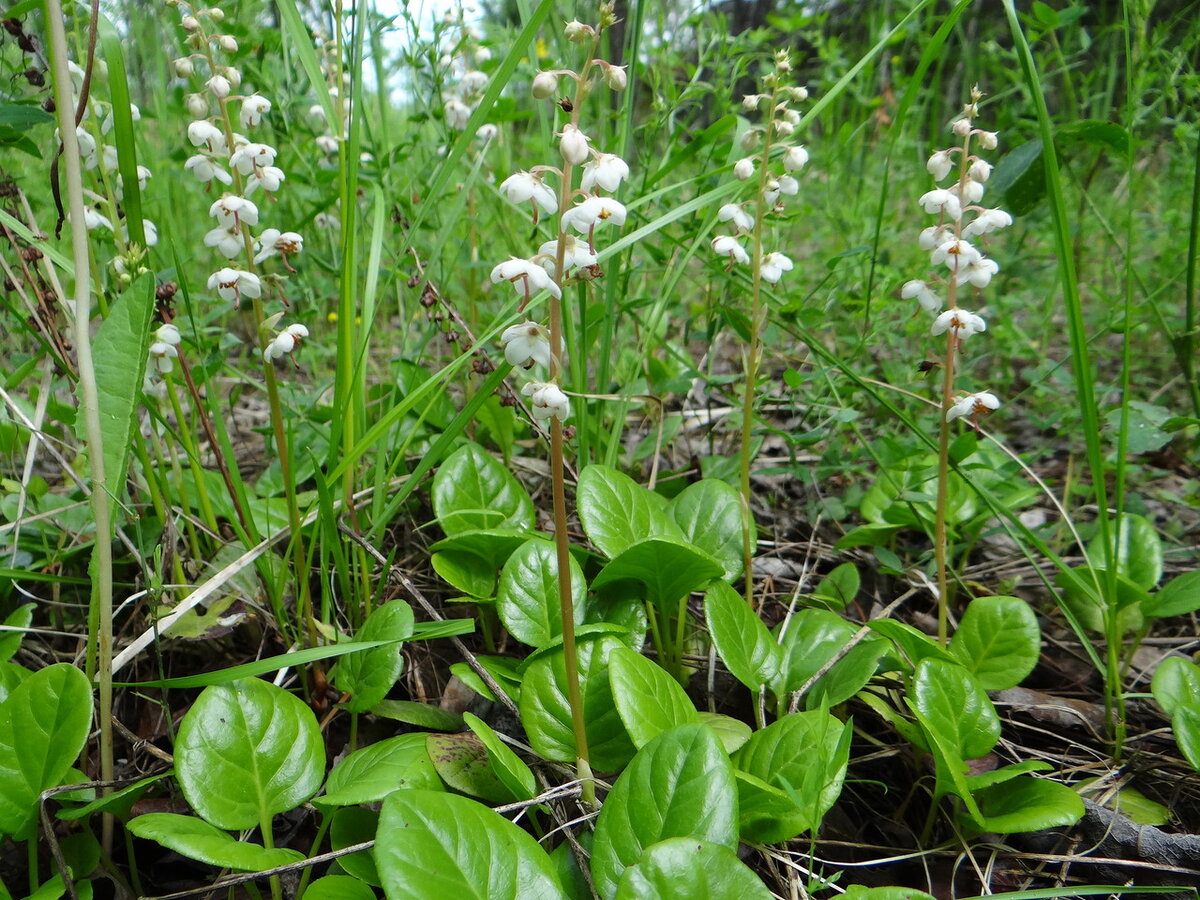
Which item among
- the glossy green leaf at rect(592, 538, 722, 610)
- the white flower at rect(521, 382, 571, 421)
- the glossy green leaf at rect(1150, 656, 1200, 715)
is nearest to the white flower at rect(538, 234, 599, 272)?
the white flower at rect(521, 382, 571, 421)

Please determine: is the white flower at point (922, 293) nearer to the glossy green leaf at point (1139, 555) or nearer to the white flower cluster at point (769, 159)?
the white flower cluster at point (769, 159)

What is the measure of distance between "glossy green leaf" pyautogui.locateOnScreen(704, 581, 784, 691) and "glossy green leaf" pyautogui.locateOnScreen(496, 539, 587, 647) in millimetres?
238

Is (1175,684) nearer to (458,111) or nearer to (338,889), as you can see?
(338,889)

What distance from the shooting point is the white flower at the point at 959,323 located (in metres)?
1.25

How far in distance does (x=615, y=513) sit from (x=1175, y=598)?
1.01 metres

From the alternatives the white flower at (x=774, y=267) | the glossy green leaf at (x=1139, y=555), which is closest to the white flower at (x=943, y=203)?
the white flower at (x=774, y=267)

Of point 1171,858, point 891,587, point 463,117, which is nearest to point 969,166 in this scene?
point 891,587

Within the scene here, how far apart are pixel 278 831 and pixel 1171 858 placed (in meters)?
1.32

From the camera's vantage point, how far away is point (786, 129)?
1.29 metres

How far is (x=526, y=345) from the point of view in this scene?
3.17ft

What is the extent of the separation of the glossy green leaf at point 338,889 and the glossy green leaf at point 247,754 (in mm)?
141

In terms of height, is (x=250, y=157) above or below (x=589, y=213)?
above

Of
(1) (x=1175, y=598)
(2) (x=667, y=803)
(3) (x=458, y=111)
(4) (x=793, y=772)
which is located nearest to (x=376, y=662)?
(2) (x=667, y=803)

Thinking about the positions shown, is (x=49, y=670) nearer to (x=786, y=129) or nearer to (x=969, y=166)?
(x=786, y=129)
